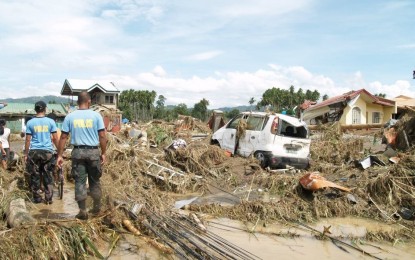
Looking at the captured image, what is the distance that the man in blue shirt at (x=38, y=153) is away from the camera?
653cm

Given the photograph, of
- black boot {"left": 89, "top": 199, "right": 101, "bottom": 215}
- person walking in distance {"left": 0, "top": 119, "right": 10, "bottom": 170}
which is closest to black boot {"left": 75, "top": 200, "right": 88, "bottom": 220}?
black boot {"left": 89, "top": 199, "right": 101, "bottom": 215}

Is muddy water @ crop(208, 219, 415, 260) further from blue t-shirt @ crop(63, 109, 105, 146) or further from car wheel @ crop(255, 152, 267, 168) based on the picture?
car wheel @ crop(255, 152, 267, 168)

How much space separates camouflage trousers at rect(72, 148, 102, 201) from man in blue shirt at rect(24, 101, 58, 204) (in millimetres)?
1427

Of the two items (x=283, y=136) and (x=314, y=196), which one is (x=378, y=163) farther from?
(x=314, y=196)

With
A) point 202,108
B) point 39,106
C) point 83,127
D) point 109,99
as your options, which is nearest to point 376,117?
point 109,99

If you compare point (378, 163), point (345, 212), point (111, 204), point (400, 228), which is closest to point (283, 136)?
point (378, 163)

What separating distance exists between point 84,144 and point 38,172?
175cm

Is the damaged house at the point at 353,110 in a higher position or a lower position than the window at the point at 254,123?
higher

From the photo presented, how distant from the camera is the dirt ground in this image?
14.8 ft

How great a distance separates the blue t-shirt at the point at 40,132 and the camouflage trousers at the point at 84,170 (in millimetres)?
1462

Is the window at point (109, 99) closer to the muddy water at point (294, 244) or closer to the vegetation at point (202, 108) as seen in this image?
the vegetation at point (202, 108)

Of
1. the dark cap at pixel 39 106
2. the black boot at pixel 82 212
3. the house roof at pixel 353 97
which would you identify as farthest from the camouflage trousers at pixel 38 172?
the house roof at pixel 353 97

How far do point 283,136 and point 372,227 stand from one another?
4.31 metres

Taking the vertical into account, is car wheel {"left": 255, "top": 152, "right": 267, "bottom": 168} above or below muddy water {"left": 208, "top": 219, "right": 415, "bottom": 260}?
above
